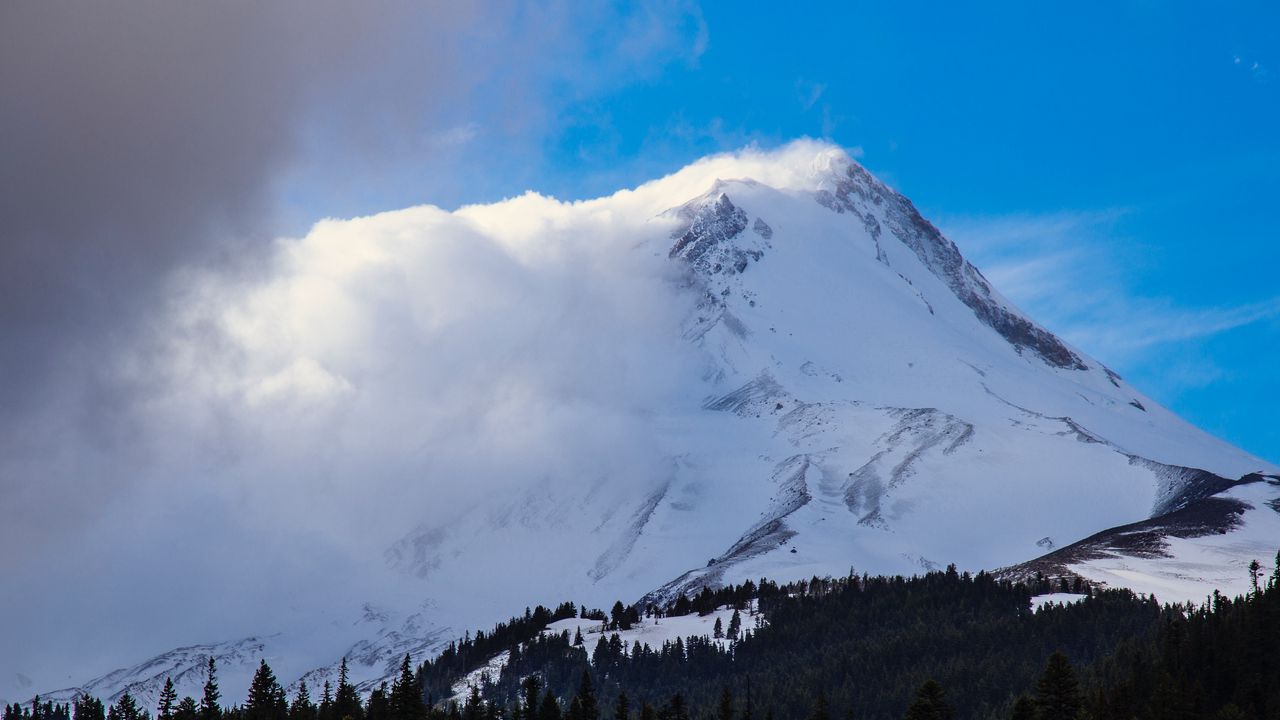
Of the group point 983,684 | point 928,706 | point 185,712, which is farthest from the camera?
point 983,684

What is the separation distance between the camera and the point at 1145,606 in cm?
19938

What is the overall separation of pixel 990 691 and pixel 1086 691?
2795 cm

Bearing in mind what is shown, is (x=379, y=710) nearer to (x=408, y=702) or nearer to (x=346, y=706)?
(x=346, y=706)

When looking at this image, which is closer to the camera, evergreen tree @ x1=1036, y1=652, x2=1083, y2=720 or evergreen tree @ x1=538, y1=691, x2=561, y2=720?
evergreen tree @ x1=1036, y1=652, x2=1083, y2=720

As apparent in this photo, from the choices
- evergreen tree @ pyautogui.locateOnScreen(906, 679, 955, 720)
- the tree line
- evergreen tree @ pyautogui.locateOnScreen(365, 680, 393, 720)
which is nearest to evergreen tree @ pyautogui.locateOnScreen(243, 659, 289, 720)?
the tree line

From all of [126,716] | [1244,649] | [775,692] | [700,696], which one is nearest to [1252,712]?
[1244,649]

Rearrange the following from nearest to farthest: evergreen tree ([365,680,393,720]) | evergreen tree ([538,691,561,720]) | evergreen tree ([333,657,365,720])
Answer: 1. evergreen tree ([538,691,561,720])
2. evergreen tree ([365,680,393,720])
3. evergreen tree ([333,657,365,720])

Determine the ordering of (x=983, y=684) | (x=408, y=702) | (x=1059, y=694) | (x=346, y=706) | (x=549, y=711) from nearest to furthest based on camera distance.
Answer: (x=1059, y=694)
(x=408, y=702)
(x=549, y=711)
(x=346, y=706)
(x=983, y=684)

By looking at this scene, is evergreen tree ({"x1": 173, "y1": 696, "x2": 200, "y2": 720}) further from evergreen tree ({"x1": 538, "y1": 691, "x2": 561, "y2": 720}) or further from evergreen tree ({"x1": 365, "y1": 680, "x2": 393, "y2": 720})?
evergreen tree ({"x1": 538, "y1": 691, "x2": 561, "y2": 720})

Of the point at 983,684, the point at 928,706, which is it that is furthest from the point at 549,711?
the point at 983,684

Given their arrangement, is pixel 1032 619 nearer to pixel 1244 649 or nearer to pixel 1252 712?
pixel 1244 649

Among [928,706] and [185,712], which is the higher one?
[185,712]

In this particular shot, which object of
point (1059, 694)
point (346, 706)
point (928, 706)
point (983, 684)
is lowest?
point (1059, 694)

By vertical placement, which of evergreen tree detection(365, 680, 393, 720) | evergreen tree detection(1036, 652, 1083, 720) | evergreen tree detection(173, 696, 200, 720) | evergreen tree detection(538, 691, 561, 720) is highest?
evergreen tree detection(173, 696, 200, 720)
